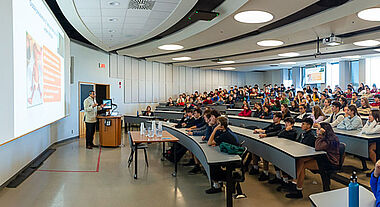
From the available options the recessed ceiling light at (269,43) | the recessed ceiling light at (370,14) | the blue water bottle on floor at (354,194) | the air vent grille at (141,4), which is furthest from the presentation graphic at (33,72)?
the recessed ceiling light at (269,43)

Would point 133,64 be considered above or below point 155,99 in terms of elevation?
above

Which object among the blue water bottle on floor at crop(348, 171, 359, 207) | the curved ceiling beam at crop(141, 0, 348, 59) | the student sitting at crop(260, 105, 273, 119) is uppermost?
the curved ceiling beam at crop(141, 0, 348, 59)

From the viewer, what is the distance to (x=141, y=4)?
5910mm

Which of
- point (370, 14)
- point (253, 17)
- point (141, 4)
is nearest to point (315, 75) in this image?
point (370, 14)

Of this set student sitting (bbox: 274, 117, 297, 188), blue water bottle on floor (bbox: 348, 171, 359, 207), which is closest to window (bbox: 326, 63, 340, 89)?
student sitting (bbox: 274, 117, 297, 188)

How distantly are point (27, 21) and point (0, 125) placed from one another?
175 cm

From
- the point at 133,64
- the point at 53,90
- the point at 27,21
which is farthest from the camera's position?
the point at 133,64

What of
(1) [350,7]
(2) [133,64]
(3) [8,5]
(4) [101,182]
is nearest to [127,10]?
(3) [8,5]

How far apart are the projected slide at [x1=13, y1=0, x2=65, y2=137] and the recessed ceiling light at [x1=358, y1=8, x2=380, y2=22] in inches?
286

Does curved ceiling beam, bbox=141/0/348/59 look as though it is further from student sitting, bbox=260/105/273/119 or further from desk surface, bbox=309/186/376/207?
desk surface, bbox=309/186/376/207

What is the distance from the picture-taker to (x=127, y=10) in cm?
630

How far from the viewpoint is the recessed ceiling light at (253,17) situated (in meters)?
6.79

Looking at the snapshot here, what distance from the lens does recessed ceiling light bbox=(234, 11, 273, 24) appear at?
6.79 metres

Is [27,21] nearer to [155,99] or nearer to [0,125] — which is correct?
[0,125]
